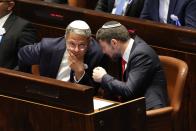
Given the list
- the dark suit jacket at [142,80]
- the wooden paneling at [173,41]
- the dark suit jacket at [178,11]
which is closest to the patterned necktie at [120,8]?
the dark suit jacket at [178,11]

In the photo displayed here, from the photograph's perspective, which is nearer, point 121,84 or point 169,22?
point 121,84

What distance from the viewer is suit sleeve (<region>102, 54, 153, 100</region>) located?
1959mm

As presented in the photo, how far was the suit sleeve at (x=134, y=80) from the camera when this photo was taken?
1959 mm

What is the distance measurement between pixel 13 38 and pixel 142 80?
0.67 meters

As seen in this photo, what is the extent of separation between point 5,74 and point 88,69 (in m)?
0.58

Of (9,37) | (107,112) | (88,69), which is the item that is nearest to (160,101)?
(88,69)

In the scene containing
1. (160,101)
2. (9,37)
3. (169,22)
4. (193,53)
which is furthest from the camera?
(169,22)

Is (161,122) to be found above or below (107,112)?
below

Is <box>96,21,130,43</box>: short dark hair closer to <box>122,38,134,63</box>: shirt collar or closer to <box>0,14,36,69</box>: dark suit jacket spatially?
<box>122,38,134,63</box>: shirt collar

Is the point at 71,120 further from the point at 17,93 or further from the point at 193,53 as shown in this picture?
the point at 193,53

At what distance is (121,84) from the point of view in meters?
1.97

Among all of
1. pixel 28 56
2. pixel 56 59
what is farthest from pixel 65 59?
pixel 28 56

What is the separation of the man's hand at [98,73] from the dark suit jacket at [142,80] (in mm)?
16

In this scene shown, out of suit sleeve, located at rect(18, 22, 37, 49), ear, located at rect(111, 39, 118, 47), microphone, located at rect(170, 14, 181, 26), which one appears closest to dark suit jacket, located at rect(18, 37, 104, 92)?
ear, located at rect(111, 39, 118, 47)
